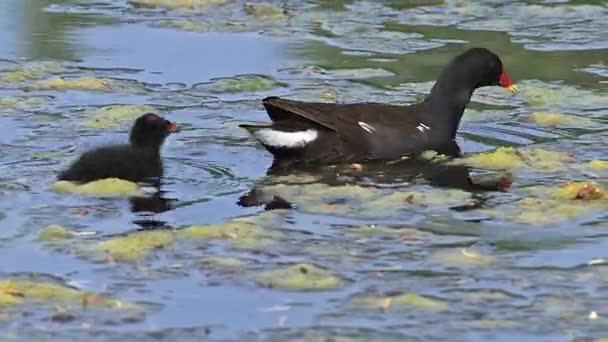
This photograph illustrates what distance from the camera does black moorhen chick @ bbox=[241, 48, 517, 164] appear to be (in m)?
9.44

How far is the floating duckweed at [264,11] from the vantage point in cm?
1435

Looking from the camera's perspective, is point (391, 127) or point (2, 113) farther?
point (2, 113)

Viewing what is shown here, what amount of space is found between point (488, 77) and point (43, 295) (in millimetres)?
4629

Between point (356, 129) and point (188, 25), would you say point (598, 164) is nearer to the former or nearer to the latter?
point (356, 129)

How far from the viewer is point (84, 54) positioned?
12.5 m

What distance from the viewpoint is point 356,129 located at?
9.56m

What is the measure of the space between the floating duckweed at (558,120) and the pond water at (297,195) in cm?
3

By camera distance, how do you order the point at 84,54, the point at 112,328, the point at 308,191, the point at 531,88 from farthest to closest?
the point at 84,54, the point at 531,88, the point at 308,191, the point at 112,328

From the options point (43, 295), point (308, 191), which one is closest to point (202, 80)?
point (308, 191)

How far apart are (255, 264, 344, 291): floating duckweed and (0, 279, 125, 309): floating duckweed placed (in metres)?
0.68

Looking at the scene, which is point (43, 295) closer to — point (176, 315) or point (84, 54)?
point (176, 315)

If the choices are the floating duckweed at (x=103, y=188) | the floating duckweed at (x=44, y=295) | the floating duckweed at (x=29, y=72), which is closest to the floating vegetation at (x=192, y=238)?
the floating duckweed at (x=44, y=295)

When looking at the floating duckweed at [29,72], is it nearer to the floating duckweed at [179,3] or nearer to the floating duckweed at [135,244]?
the floating duckweed at [179,3]

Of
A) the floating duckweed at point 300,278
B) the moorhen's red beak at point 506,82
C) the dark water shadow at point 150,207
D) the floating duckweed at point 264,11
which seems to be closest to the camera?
the floating duckweed at point 300,278
